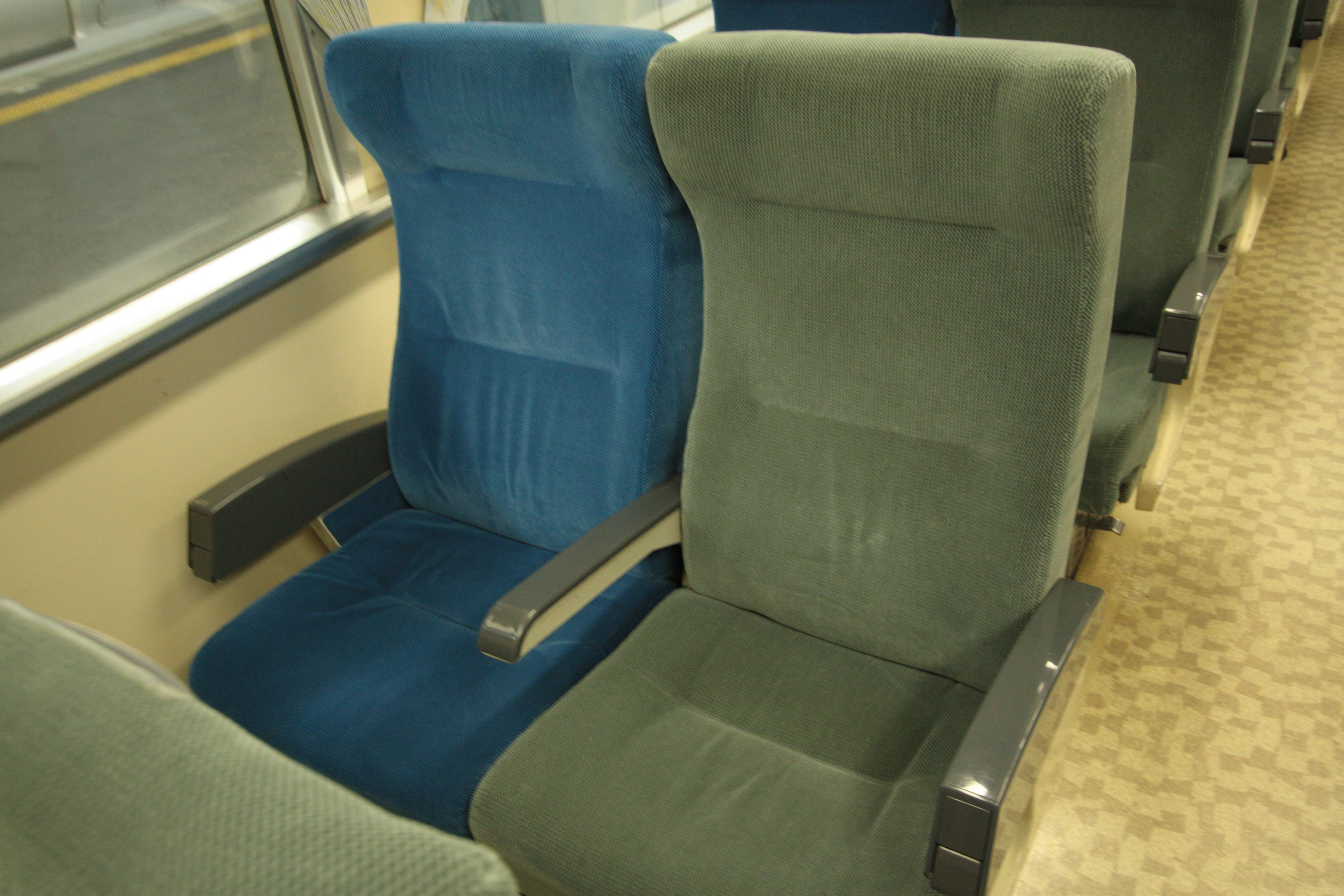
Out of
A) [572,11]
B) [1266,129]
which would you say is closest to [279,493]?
[572,11]

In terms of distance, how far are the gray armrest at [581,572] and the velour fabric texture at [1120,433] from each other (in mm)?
737

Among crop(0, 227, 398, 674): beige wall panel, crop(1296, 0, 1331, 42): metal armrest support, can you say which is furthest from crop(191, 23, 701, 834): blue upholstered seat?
Result: crop(1296, 0, 1331, 42): metal armrest support

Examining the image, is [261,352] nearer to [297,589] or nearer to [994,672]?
[297,589]

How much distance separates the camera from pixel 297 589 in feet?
5.32

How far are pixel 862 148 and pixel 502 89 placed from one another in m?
0.53

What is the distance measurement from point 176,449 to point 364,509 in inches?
12.7

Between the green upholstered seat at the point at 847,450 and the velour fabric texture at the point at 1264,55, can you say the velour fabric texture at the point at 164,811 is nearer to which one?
the green upholstered seat at the point at 847,450

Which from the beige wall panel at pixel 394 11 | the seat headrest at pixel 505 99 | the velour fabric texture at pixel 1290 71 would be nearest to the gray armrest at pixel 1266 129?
the velour fabric texture at pixel 1290 71

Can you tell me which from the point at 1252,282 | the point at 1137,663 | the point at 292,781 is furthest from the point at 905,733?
the point at 1252,282

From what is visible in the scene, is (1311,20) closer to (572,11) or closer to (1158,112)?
(1158,112)

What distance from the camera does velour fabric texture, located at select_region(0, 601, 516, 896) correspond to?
1.28 feet

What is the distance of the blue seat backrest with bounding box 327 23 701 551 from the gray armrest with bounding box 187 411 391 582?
0.07 m

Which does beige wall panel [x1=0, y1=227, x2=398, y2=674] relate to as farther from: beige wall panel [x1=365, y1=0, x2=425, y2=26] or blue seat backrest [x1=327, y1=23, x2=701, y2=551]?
beige wall panel [x1=365, y1=0, x2=425, y2=26]

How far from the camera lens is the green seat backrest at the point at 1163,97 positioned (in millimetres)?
1742
